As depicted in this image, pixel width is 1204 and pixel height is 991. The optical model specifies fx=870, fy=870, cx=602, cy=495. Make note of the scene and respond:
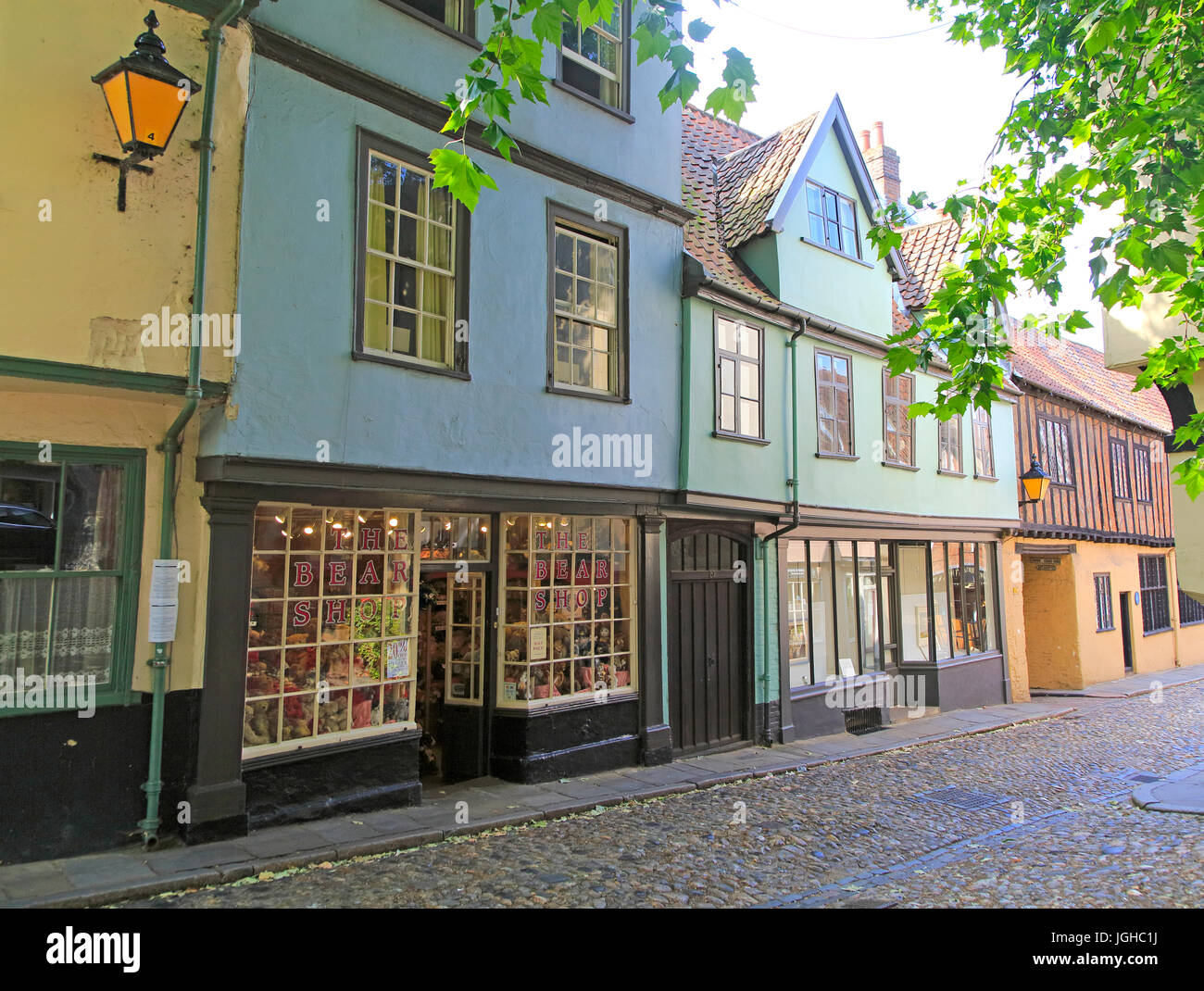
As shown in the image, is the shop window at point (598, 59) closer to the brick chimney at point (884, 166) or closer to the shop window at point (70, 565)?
the shop window at point (70, 565)

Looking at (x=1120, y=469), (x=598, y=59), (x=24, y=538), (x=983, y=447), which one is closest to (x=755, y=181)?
(x=598, y=59)

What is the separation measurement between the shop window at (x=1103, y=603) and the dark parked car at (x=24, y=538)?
21.5m

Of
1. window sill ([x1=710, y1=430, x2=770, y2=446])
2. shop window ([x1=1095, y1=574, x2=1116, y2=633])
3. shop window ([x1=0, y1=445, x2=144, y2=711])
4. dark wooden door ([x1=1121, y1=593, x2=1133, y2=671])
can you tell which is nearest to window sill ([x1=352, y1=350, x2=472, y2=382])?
shop window ([x1=0, y1=445, x2=144, y2=711])

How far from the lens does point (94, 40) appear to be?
6281 mm

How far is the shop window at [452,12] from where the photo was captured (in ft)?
28.3

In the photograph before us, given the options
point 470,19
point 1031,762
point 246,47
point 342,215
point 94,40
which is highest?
point 470,19

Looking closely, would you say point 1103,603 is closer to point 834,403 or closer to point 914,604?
point 914,604

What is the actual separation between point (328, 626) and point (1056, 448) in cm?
1815

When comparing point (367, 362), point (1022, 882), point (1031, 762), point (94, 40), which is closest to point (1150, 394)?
point (1031, 762)

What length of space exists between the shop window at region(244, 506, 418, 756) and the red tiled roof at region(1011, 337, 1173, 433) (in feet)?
50.7

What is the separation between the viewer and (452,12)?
8.80 metres

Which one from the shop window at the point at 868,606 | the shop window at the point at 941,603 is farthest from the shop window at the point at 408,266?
the shop window at the point at 941,603
